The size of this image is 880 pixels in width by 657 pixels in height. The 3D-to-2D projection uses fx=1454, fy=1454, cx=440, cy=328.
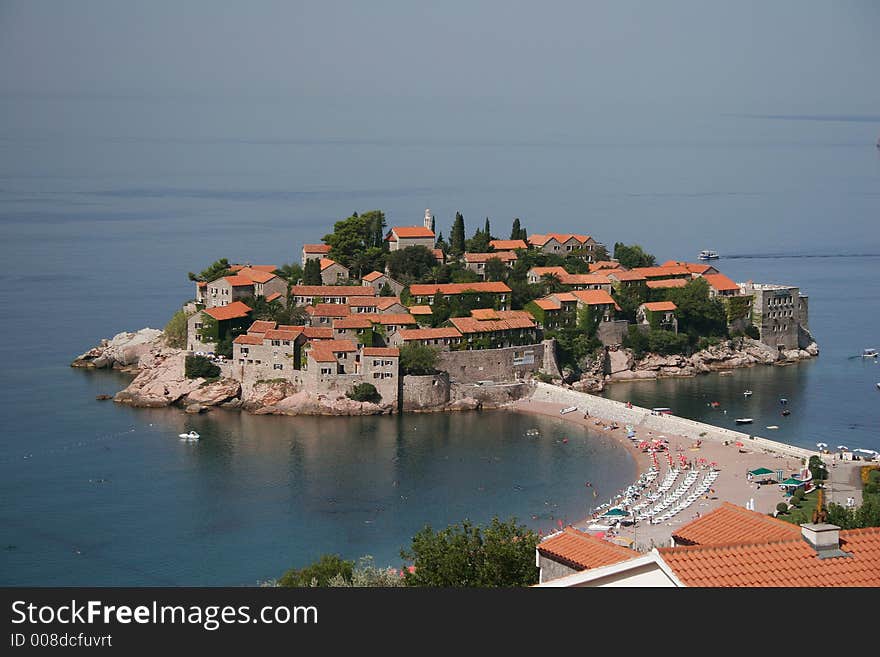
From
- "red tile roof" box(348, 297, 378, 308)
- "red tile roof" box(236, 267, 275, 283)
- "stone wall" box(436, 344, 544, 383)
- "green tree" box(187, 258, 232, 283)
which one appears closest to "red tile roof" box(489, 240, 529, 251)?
"stone wall" box(436, 344, 544, 383)

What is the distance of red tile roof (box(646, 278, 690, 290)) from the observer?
124ft

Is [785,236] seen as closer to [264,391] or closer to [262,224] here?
[262,224]

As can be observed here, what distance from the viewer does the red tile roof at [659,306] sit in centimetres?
3666

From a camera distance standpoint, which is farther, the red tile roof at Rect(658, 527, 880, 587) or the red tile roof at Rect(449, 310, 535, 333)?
the red tile roof at Rect(449, 310, 535, 333)

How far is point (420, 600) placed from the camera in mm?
7410

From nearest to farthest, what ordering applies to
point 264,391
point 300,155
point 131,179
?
point 264,391 < point 131,179 < point 300,155

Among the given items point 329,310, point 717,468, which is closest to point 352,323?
point 329,310

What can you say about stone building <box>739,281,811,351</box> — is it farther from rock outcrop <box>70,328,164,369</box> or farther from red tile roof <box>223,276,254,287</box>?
rock outcrop <box>70,328,164,369</box>

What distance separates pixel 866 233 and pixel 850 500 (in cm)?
4947

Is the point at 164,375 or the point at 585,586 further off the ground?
the point at 585,586

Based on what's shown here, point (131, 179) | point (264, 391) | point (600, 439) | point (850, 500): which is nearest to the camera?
point (850, 500)

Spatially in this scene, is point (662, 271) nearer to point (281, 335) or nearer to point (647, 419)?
point (647, 419)

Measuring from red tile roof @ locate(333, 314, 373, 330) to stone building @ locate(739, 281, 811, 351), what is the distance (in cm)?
1150

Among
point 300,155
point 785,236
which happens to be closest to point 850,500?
point 785,236
